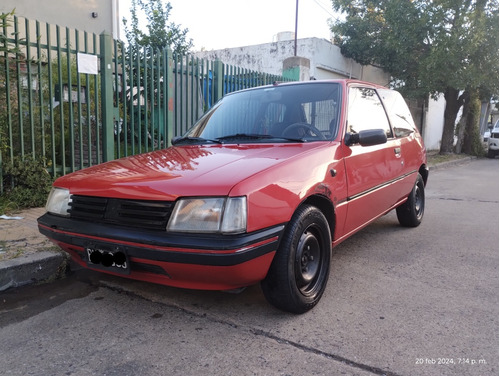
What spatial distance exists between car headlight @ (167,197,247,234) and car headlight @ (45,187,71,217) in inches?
36.2

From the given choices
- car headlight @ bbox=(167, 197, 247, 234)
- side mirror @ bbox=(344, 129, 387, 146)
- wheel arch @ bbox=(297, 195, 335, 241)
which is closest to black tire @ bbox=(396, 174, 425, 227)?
side mirror @ bbox=(344, 129, 387, 146)

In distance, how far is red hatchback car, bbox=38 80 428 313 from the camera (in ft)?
7.50

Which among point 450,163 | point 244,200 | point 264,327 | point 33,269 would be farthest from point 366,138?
point 450,163

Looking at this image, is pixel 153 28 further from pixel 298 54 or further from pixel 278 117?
pixel 278 117

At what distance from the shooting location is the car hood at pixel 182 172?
2359 mm

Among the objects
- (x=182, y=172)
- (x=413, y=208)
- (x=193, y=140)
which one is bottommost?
(x=413, y=208)

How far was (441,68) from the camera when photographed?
13812 mm

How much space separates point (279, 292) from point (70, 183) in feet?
5.16

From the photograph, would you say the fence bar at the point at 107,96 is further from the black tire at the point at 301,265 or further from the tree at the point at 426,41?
the tree at the point at 426,41

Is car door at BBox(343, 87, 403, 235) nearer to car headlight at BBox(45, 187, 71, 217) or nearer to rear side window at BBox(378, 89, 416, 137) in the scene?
rear side window at BBox(378, 89, 416, 137)

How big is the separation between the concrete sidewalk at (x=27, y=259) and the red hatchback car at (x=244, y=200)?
56 centimetres

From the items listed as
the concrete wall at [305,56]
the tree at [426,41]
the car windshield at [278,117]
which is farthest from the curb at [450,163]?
the car windshield at [278,117]

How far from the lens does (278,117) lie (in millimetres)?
3576

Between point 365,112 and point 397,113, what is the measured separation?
1.05m
